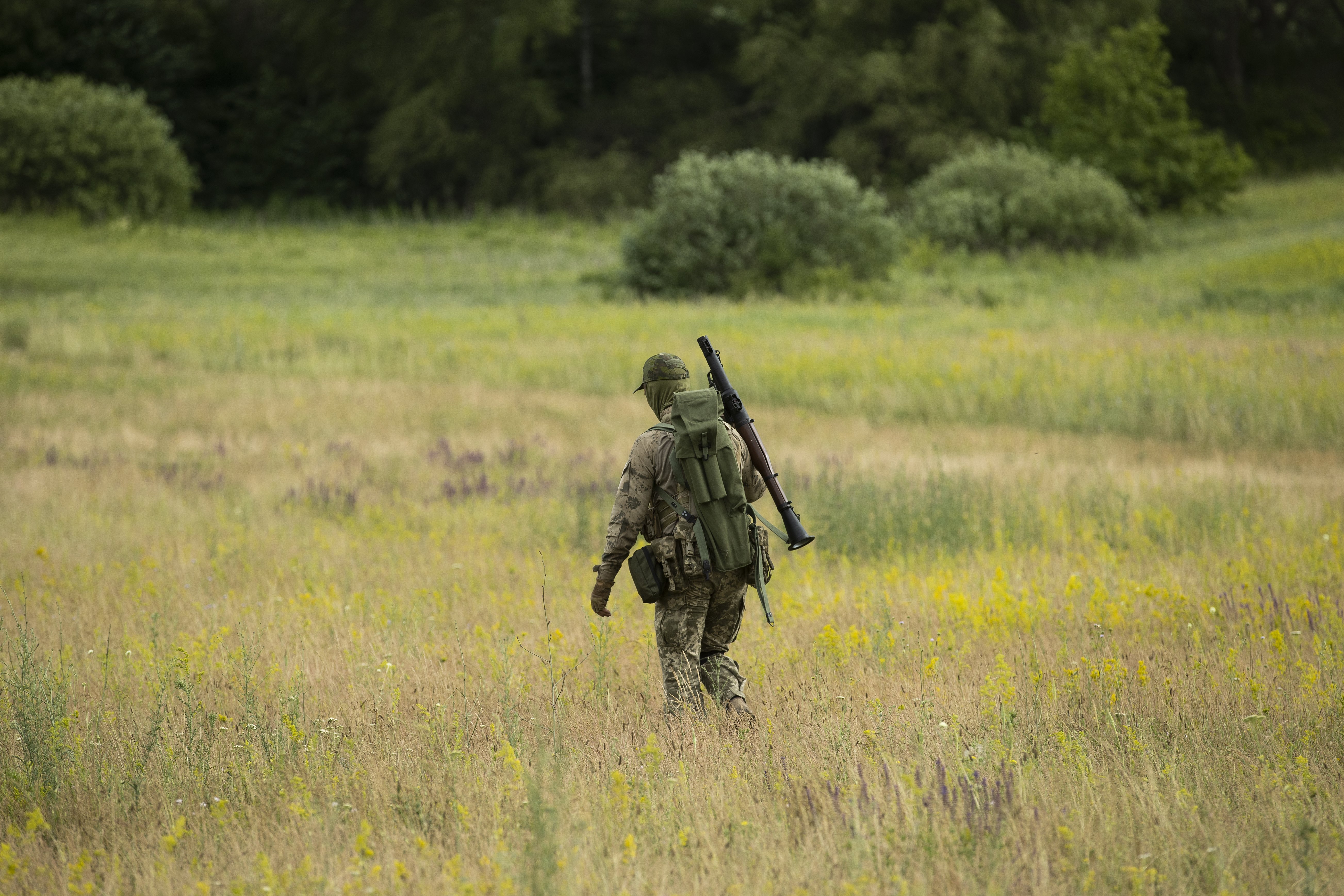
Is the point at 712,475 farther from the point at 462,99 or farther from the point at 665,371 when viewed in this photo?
the point at 462,99

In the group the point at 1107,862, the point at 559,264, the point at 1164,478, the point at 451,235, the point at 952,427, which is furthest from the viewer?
the point at 451,235

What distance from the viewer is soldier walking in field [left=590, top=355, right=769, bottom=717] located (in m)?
4.59

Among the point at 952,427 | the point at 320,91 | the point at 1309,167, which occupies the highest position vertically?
the point at 320,91

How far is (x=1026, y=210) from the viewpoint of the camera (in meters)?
35.2

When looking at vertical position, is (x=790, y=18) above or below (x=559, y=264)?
above

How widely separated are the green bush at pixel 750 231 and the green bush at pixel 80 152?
23.1 meters

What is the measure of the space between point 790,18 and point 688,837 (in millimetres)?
50968

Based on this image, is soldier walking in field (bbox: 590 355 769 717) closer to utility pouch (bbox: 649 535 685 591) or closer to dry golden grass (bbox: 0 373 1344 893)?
utility pouch (bbox: 649 535 685 591)

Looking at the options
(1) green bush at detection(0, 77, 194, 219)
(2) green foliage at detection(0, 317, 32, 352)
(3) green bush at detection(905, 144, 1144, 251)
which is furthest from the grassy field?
(1) green bush at detection(0, 77, 194, 219)

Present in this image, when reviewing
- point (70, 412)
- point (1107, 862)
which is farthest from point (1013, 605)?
point (70, 412)

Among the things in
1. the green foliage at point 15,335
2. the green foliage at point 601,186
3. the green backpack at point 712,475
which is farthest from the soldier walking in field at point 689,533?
the green foliage at point 601,186

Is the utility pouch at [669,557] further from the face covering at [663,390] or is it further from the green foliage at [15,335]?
the green foliage at [15,335]

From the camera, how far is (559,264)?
Answer: 37156mm

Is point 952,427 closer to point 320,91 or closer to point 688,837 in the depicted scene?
point 688,837
